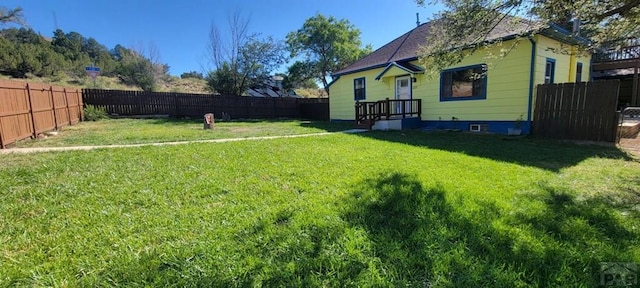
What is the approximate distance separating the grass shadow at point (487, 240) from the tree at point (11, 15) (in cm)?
3112

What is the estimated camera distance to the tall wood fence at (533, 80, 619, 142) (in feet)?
22.1

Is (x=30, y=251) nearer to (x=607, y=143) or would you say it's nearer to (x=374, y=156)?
(x=374, y=156)

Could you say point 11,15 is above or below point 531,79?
above

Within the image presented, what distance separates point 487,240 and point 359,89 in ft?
42.5

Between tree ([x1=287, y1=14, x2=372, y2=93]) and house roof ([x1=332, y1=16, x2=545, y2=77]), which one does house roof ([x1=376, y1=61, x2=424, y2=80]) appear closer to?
house roof ([x1=332, y1=16, x2=545, y2=77])

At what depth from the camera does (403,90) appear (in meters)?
12.4

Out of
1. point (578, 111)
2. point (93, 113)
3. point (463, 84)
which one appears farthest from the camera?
point (93, 113)

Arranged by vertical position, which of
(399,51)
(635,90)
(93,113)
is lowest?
(93,113)

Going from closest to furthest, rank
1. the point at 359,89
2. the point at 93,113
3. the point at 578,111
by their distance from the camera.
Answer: the point at 578,111 < the point at 93,113 < the point at 359,89

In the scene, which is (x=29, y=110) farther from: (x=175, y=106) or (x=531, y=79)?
(x=531, y=79)

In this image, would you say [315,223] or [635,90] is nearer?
[315,223]

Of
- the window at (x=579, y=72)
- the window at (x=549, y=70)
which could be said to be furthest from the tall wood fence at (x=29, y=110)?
the window at (x=579, y=72)

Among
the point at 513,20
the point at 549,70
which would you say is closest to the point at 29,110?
the point at 513,20

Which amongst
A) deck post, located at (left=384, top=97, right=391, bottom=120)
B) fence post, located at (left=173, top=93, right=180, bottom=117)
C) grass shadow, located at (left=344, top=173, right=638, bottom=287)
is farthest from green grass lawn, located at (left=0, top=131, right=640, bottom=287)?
fence post, located at (left=173, top=93, right=180, bottom=117)
